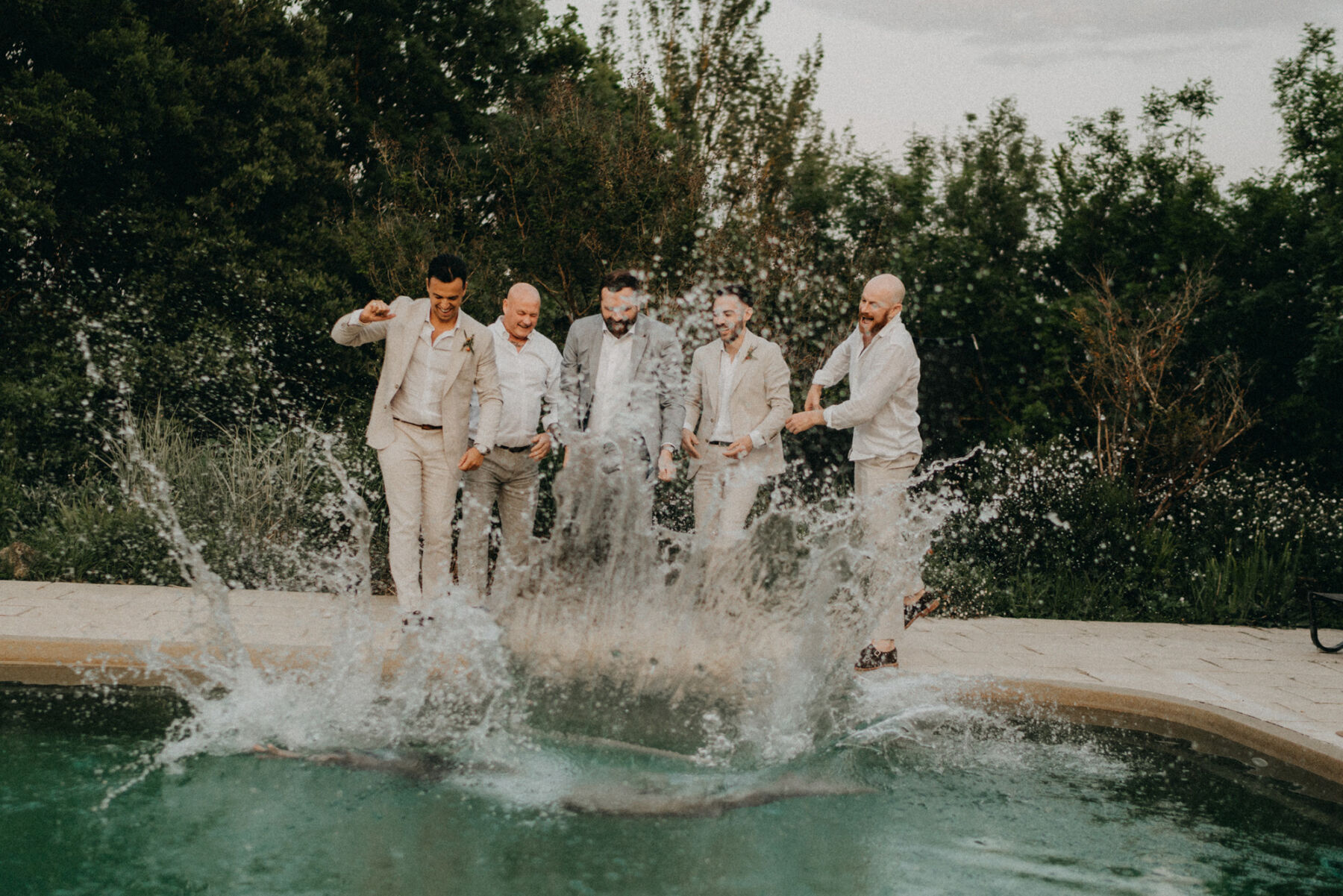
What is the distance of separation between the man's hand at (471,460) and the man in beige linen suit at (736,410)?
3.69 ft

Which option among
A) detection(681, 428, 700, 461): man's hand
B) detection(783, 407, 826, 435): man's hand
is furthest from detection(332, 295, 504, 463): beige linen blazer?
detection(783, 407, 826, 435): man's hand

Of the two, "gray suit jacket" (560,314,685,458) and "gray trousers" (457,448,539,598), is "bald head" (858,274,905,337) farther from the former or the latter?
"gray trousers" (457,448,539,598)

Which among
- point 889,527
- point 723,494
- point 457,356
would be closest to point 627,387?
point 723,494

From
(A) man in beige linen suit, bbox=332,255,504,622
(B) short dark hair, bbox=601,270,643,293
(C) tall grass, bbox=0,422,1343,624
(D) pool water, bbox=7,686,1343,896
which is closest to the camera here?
(D) pool water, bbox=7,686,1343,896

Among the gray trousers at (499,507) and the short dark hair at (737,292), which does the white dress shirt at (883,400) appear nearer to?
the short dark hair at (737,292)

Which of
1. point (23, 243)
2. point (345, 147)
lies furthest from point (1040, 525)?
point (345, 147)

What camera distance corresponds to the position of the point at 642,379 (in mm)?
6023

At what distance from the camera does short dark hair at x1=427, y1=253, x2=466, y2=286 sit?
18.5 ft

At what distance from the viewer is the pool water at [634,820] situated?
3.46m

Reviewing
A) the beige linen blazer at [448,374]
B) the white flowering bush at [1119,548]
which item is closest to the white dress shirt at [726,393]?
the beige linen blazer at [448,374]

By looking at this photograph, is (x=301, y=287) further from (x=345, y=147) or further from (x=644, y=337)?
(x=644, y=337)

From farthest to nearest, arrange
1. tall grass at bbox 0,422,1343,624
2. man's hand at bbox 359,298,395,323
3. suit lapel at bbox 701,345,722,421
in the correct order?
tall grass at bbox 0,422,1343,624 → suit lapel at bbox 701,345,722,421 → man's hand at bbox 359,298,395,323

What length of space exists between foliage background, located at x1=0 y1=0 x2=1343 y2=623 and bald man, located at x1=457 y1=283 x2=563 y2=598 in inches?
84.4

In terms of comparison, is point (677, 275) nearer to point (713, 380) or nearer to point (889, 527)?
point (713, 380)
